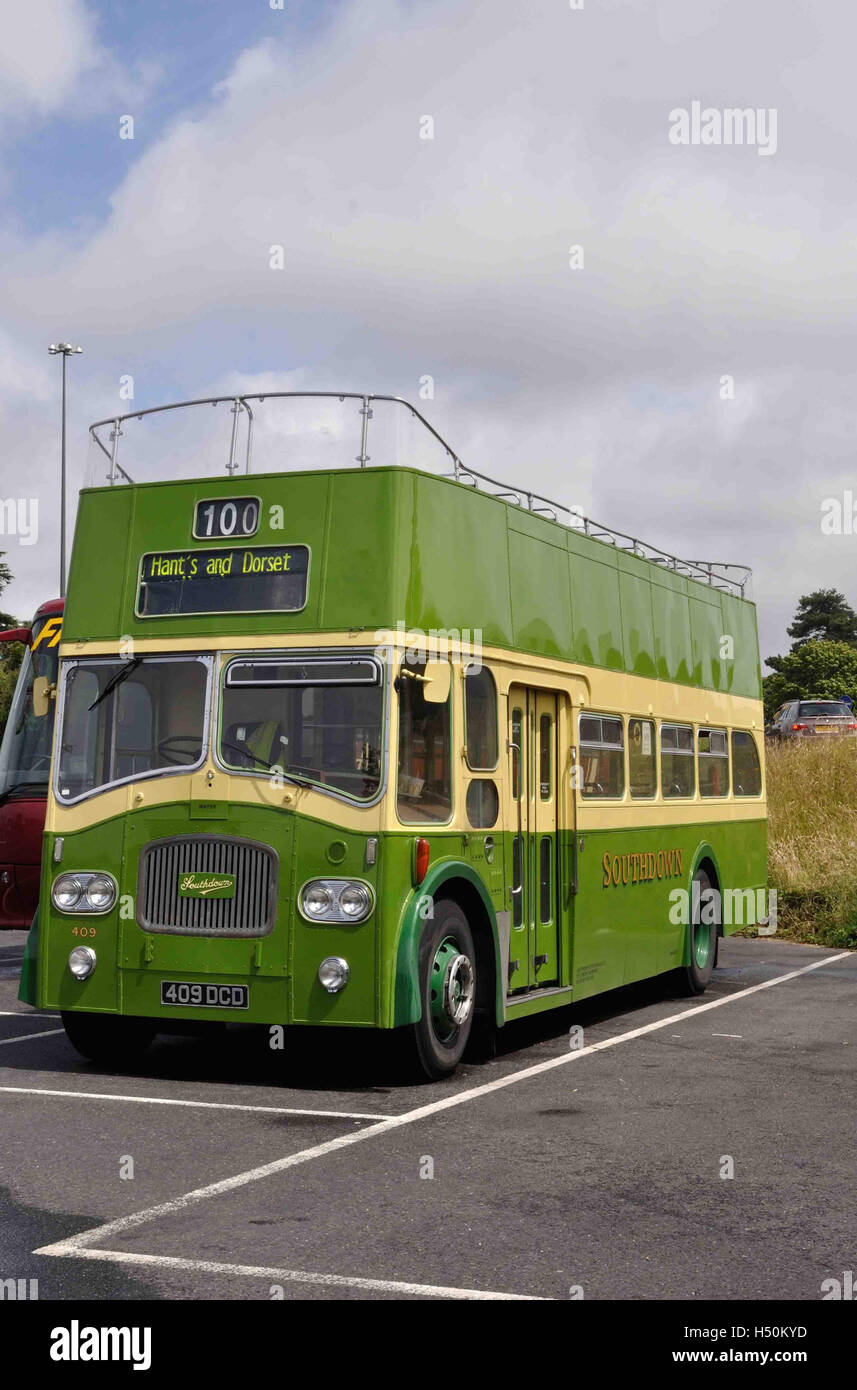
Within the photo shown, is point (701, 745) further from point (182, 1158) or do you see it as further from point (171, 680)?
point (182, 1158)

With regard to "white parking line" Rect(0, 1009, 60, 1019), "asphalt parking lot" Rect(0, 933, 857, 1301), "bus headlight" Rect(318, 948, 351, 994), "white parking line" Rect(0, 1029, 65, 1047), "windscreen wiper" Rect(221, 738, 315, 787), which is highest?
"windscreen wiper" Rect(221, 738, 315, 787)

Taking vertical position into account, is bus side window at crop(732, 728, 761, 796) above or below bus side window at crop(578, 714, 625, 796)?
above

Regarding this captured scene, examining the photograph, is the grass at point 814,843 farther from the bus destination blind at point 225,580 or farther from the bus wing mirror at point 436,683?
the bus destination blind at point 225,580

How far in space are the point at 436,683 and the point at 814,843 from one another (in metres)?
15.1

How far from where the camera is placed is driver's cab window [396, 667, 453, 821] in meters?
10.0

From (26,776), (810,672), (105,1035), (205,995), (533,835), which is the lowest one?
(105,1035)

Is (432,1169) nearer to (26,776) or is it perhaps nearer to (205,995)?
(205,995)

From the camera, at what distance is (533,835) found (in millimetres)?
11914

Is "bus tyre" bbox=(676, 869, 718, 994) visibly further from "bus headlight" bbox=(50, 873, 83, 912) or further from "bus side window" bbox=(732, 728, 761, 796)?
"bus headlight" bbox=(50, 873, 83, 912)

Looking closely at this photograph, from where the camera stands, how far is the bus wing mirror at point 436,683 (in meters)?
10.2

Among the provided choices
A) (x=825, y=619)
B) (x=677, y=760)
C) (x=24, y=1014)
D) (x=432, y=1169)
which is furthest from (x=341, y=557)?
(x=825, y=619)

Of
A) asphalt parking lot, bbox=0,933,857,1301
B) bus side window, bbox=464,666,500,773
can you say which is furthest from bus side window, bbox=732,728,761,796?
bus side window, bbox=464,666,500,773

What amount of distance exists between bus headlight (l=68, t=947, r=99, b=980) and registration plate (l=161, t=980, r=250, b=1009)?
19.3 inches
